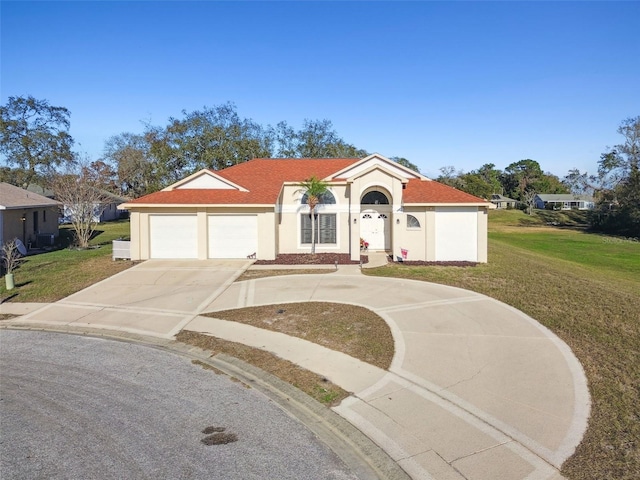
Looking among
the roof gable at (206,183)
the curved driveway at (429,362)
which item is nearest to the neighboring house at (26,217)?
the roof gable at (206,183)

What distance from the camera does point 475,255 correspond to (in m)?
21.5

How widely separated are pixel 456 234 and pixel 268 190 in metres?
9.61

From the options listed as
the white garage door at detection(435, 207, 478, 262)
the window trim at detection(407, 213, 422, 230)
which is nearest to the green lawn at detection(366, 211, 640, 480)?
the white garage door at detection(435, 207, 478, 262)

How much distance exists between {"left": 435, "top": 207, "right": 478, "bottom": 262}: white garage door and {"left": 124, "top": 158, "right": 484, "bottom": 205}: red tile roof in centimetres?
63

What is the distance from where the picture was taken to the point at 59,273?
734 inches

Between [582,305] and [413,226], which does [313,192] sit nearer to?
[413,226]

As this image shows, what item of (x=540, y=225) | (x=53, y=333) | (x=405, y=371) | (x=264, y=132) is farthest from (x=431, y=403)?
(x=540, y=225)

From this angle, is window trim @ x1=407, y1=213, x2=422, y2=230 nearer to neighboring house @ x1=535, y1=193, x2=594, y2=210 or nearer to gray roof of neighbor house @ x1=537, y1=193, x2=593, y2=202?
neighboring house @ x1=535, y1=193, x2=594, y2=210

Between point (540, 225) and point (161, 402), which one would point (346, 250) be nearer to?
point (161, 402)

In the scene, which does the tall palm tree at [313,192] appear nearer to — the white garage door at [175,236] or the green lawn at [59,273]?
the white garage door at [175,236]

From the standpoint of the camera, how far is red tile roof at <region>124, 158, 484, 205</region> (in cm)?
2147

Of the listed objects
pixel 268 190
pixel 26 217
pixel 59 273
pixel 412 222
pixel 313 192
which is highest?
pixel 268 190

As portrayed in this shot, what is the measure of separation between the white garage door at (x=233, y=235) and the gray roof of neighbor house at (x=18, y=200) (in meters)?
10.8

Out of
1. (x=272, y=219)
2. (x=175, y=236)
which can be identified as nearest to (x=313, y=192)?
(x=272, y=219)
